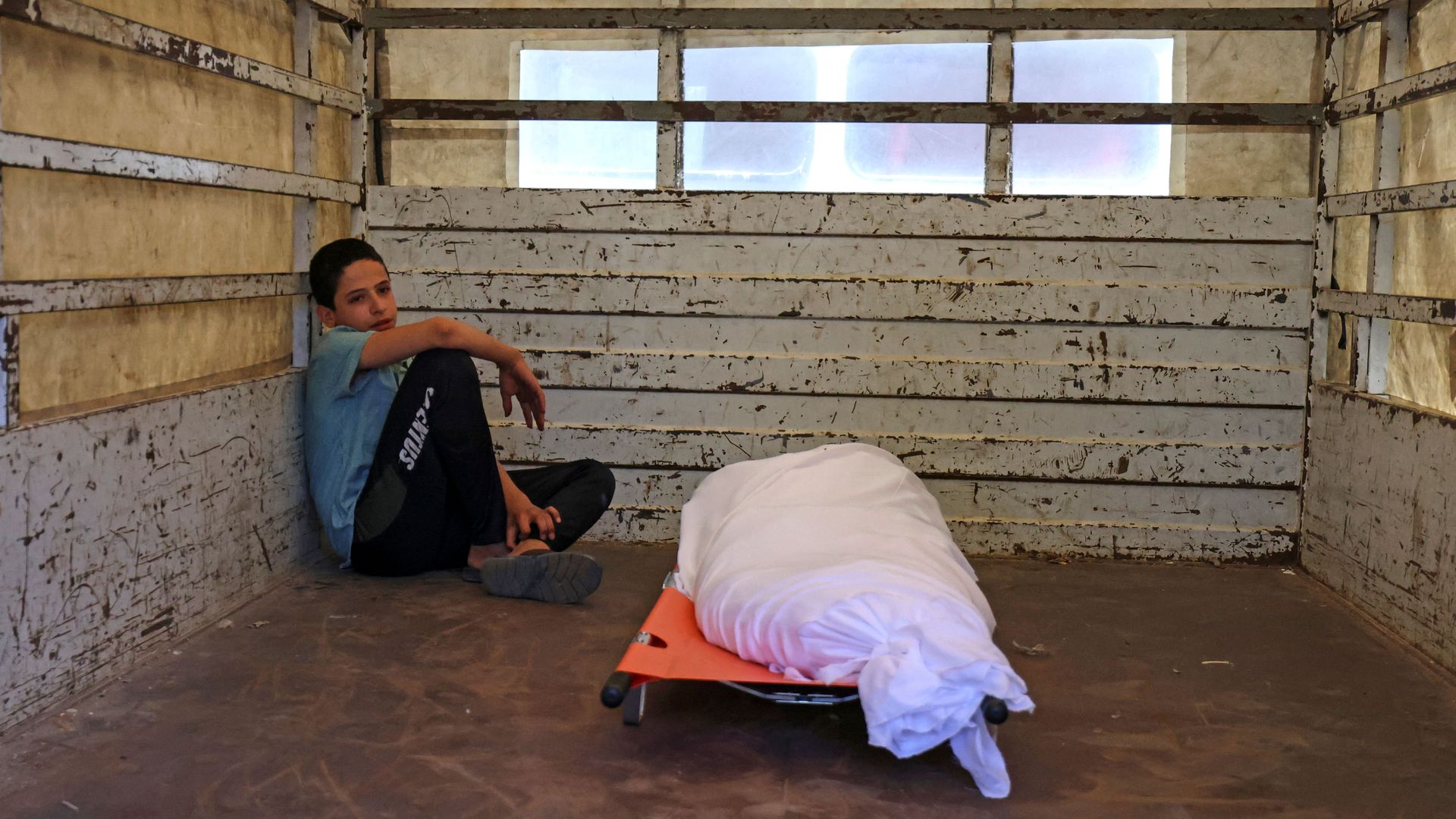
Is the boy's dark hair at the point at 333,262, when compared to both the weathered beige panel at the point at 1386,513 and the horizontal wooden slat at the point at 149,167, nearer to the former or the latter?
the horizontal wooden slat at the point at 149,167

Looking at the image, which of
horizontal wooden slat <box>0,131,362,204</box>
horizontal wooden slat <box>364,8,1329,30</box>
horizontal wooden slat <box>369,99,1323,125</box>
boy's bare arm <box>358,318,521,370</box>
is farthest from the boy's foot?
horizontal wooden slat <box>364,8,1329,30</box>

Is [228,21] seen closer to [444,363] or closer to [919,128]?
[444,363]

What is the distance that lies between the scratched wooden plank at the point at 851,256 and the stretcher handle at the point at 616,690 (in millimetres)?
2107

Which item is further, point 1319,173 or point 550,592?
point 1319,173

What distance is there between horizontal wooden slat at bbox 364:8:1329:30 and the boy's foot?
190 centimetres

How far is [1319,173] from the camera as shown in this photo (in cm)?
401

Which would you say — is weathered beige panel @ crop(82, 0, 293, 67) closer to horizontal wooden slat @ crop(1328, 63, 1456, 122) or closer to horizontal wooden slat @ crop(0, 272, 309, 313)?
horizontal wooden slat @ crop(0, 272, 309, 313)

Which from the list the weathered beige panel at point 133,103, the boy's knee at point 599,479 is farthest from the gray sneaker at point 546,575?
the weathered beige panel at point 133,103

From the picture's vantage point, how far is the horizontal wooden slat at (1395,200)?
319cm

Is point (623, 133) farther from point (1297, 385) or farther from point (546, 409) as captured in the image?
point (1297, 385)

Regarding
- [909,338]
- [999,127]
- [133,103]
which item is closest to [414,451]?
[133,103]

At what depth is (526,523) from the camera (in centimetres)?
360

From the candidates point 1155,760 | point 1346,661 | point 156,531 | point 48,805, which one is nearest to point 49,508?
point 156,531

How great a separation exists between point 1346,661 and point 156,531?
2.92 meters
